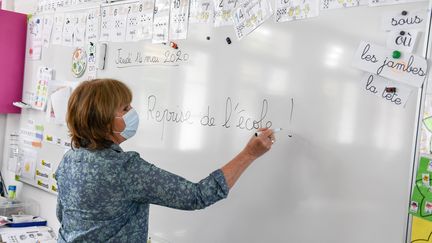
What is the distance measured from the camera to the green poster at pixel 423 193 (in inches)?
39.6

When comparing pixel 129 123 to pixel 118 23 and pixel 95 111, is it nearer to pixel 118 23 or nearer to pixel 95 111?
pixel 95 111

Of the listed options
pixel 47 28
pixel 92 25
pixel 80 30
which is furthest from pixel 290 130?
pixel 47 28

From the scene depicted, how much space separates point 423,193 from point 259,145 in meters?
0.44

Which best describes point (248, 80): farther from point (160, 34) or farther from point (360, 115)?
point (160, 34)

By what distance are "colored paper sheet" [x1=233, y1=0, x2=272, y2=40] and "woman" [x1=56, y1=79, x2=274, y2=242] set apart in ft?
1.20

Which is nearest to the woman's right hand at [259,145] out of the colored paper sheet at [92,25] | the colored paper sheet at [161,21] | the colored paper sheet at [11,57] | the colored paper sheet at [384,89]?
the colored paper sheet at [384,89]

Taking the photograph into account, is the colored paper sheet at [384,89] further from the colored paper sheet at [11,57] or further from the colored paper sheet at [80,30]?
the colored paper sheet at [11,57]

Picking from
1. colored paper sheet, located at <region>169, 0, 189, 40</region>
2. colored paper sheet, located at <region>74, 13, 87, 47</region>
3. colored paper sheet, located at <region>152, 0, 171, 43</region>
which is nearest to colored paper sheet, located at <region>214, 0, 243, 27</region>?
colored paper sheet, located at <region>169, 0, 189, 40</region>

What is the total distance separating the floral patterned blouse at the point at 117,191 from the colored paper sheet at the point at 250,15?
52 cm

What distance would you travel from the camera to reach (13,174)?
2.76 meters

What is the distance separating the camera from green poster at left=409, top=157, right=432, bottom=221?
3.30ft

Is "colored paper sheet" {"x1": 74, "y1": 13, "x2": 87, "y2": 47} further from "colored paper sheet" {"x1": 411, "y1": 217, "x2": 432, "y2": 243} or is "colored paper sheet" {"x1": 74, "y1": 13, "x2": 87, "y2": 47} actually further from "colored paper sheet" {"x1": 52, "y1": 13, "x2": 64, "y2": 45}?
"colored paper sheet" {"x1": 411, "y1": 217, "x2": 432, "y2": 243}

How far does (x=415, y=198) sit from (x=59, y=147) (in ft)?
6.04

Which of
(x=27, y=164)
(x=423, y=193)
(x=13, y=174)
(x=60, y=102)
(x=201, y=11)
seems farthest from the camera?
(x=13, y=174)
